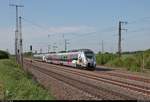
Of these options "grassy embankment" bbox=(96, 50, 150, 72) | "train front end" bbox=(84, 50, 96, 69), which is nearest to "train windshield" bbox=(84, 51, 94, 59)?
"train front end" bbox=(84, 50, 96, 69)

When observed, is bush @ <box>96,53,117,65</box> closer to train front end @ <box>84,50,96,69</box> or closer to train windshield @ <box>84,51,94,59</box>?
train windshield @ <box>84,51,94,59</box>

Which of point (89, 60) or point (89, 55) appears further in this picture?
point (89, 55)

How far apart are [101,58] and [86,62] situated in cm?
2195

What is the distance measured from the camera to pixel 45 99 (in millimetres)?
14352

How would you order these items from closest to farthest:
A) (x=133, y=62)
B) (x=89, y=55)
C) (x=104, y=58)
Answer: (x=89, y=55), (x=133, y=62), (x=104, y=58)

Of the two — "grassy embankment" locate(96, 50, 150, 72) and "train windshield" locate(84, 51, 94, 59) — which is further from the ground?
"train windshield" locate(84, 51, 94, 59)

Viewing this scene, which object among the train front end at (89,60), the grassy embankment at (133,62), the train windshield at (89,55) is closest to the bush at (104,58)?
the grassy embankment at (133,62)

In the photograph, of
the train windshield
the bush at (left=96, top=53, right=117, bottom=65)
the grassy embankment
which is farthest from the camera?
the bush at (left=96, top=53, right=117, bottom=65)

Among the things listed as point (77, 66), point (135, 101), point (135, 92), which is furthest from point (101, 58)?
point (135, 101)

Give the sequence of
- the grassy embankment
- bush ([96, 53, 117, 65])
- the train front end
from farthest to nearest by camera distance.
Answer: bush ([96, 53, 117, 65]) → the train front end → the grassy embankment

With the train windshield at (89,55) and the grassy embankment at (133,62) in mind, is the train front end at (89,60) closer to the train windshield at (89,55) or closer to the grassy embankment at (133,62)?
the train windshield at (89,55)

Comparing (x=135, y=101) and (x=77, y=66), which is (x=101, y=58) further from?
(x=135, y=101)

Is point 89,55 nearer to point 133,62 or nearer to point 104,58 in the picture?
point 133,62

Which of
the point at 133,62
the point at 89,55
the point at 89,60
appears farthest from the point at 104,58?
the point at 89,60
